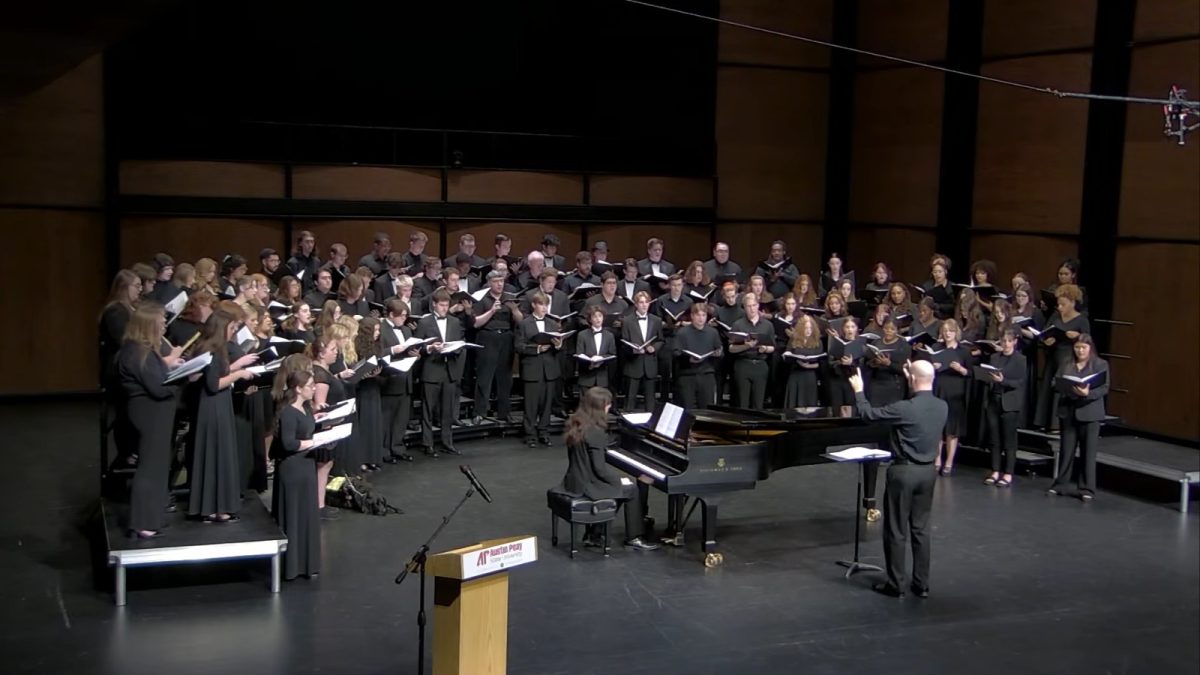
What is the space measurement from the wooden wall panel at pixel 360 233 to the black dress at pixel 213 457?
282 inches

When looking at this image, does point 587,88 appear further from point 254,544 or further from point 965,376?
point 254,544

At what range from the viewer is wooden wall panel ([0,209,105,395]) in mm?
14812

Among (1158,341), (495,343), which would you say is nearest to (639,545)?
(495,343)

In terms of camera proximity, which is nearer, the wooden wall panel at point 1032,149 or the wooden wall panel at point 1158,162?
the wooden wall panel at point 1158,162

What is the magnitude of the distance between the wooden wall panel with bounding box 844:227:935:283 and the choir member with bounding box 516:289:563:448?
6.42 m

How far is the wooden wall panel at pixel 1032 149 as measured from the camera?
1497 cm

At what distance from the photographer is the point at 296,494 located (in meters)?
8.70

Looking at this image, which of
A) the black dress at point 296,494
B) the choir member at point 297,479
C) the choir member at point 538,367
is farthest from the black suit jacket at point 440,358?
the black dress at point 296,494

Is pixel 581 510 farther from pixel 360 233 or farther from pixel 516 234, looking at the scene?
pixel 516 234

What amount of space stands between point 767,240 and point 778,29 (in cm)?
312

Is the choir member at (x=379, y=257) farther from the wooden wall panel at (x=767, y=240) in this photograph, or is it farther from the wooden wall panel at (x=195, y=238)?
the wooden wall panel at (x=767, y=240)

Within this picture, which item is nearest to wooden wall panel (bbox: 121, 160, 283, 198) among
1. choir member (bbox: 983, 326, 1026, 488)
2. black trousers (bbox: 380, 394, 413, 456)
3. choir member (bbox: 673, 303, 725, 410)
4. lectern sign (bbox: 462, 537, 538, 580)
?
black trousers (bbox: 380, 394, 413, 456)

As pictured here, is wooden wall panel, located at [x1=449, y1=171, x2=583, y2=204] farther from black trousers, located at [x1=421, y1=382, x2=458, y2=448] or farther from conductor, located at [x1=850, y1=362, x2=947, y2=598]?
conductor, located at [x1=850, y1=362, x2=947, y2=598]

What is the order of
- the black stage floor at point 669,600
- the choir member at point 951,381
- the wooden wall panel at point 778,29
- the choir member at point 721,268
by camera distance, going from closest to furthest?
1. the black stage floor at point 669,600
2. the choir member at point 951,381
3. the choir member at point 721,268
4. the wooden wall panel at point 778,29
